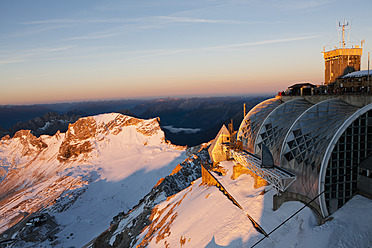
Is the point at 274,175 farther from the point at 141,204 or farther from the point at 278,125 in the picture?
the point at 141,204

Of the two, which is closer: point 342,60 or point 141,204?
point 342,60

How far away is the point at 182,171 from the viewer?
9325 centimetres

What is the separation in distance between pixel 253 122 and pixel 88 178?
140004 mm

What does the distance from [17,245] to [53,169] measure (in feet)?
353

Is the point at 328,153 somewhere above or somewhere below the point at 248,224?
above

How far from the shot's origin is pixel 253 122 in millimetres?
36875

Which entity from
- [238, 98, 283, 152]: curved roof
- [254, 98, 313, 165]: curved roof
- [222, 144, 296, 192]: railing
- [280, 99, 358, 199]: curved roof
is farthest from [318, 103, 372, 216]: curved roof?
[238, 98, 283, 152]: curved roof

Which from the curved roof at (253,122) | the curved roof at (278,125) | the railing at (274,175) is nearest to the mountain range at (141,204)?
the railing at (274,175)

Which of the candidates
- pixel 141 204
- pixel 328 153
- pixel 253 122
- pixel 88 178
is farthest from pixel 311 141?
pixel 88 178

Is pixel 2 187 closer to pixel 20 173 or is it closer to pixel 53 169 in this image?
pixel 20 173

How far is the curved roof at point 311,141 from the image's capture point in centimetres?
2009

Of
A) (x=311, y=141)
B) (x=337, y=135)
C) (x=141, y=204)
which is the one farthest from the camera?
(x=141, y=204)

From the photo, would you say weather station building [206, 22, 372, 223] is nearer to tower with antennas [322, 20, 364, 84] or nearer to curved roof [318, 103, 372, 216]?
curved roof [318, 103, 372, 216]

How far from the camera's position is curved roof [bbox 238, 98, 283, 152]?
1371 inches
